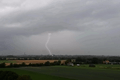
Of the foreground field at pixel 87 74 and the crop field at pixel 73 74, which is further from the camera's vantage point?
the foreground field at pixel 87 74

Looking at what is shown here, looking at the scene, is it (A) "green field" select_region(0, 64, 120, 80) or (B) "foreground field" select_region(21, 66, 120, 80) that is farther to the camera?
(B) "foreground field" select_region(21, 66, 120, 80)

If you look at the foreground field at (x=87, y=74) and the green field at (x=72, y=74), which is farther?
the foreground field at (x=87, y=74)

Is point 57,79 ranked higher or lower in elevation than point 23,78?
lower

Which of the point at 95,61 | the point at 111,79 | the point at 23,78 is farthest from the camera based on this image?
the point at 95,61

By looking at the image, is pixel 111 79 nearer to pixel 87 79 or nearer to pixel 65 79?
pixel 87 79

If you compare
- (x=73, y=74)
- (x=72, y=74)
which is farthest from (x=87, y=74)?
(x=72, y=74)

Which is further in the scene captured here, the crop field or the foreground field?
the foreground field

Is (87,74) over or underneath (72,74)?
over

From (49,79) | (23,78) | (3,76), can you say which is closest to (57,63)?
(49,79)

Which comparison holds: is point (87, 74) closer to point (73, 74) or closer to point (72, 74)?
point (73, 74)

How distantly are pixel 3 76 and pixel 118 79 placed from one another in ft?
112

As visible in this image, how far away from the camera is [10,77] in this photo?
1345 inches

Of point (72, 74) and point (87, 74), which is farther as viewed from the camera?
point (72, 74)

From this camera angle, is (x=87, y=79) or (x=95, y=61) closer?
(x=87, y=79)
